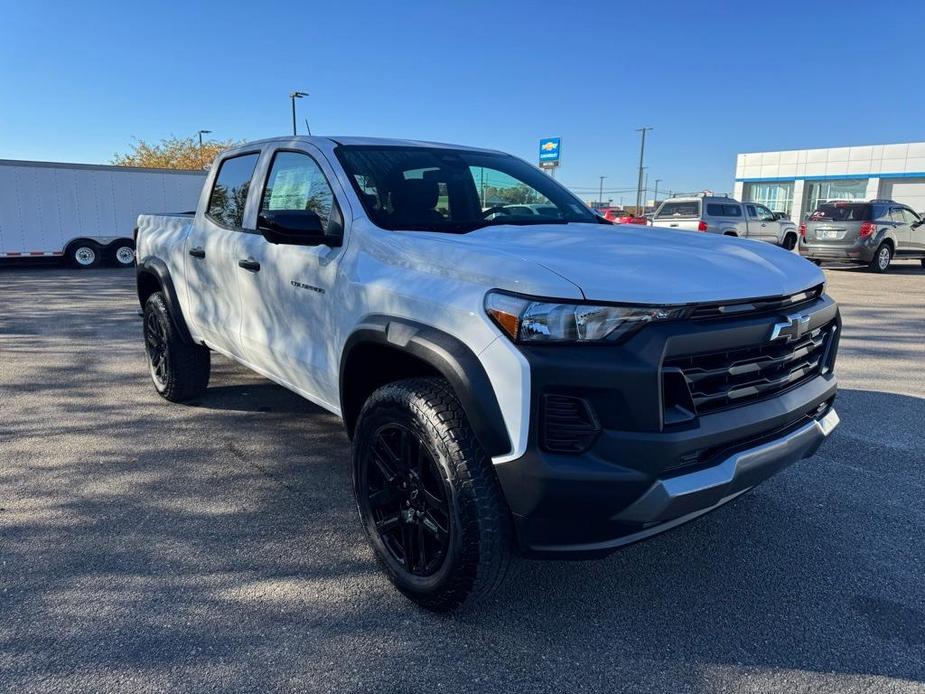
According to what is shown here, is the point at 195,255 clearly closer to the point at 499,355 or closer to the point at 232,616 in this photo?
the point at 232,616

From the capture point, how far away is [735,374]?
2340mm

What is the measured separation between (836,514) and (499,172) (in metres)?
2.60

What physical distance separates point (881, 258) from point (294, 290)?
56.1 feet

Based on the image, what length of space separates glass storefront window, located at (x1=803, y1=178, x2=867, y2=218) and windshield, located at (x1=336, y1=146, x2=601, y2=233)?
42779mm

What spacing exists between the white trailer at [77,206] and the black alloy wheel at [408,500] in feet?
51.0

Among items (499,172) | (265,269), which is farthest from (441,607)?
(499,172)

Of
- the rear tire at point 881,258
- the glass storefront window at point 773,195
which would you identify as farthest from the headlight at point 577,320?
the glass storefront window at point 773,195

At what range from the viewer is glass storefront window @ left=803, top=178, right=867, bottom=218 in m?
41.3

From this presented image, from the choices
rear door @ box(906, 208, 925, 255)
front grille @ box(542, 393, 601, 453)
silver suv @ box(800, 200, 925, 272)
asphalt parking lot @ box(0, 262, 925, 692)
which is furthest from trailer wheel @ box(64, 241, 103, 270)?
rear door @ box(906, 208, 925, 255)

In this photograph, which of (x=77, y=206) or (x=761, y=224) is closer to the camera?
(x=77, y=206)

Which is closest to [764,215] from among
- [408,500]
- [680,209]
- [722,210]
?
[722,210]

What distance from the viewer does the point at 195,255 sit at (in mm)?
4500

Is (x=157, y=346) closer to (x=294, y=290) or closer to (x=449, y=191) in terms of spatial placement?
(x=294, y=290)

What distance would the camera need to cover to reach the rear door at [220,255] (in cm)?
411
